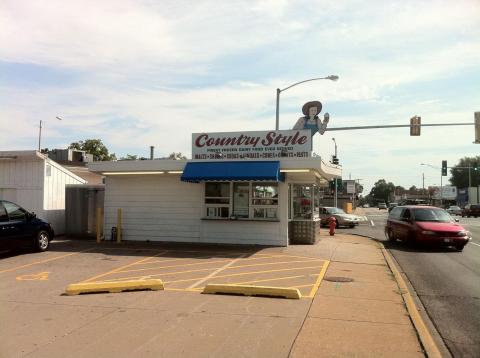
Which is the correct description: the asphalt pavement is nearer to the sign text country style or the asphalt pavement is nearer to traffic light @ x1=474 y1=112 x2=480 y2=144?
the sign text country style

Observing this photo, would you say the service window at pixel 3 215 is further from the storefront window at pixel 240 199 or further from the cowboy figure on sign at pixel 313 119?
the cowboy figure on sign at pixel 313 119

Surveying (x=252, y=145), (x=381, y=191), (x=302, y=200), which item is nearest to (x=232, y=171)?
(x=252, y=145)

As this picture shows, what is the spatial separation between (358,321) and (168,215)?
1208 cm

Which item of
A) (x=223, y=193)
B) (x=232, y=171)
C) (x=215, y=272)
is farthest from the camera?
(x=223, y=193)

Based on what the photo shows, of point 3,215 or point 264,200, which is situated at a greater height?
point 264,200

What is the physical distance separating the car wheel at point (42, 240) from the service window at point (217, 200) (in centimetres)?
554

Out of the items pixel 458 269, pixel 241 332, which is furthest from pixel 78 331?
pixel 458 269

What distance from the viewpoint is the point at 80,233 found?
64.5ft

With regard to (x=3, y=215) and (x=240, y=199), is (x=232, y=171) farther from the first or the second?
(x=3, y=215)

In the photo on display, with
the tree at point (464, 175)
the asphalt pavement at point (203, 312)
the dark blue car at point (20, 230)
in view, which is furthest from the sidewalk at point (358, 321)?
the tree at point (464, 175)

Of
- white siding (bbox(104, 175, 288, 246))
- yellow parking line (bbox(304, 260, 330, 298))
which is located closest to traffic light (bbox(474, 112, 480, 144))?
white siding (bbox(104, 175, 288, 246))

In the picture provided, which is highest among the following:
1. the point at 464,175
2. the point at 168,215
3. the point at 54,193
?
the point at 464,175

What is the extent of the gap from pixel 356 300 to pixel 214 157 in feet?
32.5

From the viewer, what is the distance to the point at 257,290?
8.58 m
